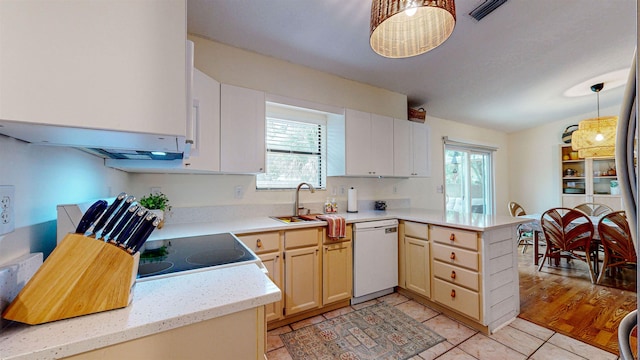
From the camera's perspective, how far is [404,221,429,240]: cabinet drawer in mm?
2373

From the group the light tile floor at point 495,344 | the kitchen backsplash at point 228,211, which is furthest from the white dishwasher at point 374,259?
the kitchen backsplash at point 228,211

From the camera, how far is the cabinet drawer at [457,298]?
1.98 meters

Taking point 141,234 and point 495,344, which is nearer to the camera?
point 141,234

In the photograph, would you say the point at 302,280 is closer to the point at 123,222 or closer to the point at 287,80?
the point at 123,222

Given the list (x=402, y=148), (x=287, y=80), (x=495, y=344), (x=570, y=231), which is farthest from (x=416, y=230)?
(x=570, y=231)

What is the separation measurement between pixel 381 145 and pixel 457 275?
1566 mm

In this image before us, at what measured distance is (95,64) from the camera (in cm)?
58

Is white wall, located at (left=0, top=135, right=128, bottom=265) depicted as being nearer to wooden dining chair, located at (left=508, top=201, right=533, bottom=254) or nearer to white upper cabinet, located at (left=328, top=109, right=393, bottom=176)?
white upper cabinet, located at (left=328, top=109, right=393, bottom=176)

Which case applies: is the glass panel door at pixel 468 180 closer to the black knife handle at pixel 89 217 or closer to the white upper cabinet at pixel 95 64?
the white upper cabinet at pixel 95 64

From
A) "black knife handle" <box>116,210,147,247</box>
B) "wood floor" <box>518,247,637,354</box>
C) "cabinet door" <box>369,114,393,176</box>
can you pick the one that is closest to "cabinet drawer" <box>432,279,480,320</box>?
"wood floor" <box>518,247,637,354</box>

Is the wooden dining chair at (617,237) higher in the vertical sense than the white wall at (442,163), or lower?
lower

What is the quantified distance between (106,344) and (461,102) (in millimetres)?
4257

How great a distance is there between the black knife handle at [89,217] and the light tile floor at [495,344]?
1.51m

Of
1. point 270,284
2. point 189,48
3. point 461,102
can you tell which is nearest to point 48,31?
point 189,48
